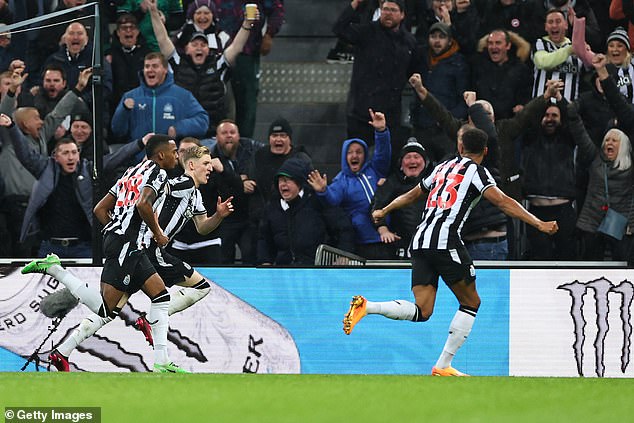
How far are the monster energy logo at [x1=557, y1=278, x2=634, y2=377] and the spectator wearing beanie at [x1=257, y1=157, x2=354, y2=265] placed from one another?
7.86ft

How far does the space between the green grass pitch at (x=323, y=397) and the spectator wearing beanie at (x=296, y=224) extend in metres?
2.90

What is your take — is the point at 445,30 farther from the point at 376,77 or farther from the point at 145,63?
the point at 145,63

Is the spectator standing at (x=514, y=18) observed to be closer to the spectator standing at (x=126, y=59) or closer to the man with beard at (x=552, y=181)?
the man with beard at (x=552, y=181)

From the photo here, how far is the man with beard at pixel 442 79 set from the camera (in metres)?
13.0

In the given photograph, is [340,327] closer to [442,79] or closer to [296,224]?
[296,224]

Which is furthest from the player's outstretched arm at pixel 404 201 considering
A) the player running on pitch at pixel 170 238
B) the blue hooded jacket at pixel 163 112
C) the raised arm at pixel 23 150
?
the raised arm at pixel 23 150

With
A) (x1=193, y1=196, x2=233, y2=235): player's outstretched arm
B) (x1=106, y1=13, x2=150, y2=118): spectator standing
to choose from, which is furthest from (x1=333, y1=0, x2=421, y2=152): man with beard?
(x1=193, y1=196, x2=233, y2=235): player's outstretched arm

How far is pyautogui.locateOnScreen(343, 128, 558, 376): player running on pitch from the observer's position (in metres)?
9.77

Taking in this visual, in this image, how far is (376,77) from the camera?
1319 centimetres

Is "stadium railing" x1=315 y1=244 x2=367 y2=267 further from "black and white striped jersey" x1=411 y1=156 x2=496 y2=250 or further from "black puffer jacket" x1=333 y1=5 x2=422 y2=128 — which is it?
"black puffer jacket" x1=333 y1=5 x2=422 y2=128

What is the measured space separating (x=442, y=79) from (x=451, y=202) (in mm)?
3431

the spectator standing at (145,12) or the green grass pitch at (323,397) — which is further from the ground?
the spectator standing at (145,12)

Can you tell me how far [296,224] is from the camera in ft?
39.7

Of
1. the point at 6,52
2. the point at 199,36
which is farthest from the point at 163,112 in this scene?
the point at 6,52
